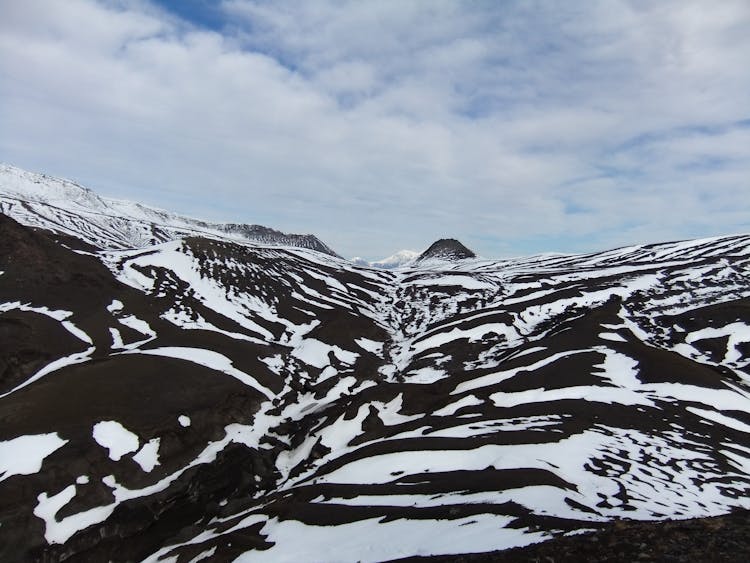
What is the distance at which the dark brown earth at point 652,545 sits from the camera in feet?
51.2

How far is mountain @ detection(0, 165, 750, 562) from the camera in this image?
96.5 feet

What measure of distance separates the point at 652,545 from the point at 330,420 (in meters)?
42.7

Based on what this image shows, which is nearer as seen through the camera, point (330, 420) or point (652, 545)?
point (652, 545)

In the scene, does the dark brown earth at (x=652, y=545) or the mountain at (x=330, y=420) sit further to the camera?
the mountain at (x=330, y=420)

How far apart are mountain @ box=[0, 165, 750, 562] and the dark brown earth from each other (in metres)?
0.34

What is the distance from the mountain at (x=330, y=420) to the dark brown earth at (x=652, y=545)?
0.34 metres

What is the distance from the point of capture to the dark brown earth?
15602 millimetres

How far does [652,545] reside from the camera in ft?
54.3

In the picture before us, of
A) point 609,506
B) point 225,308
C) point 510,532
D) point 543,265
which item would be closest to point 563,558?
point 510,532

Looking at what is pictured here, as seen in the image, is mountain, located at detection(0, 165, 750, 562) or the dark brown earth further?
mountain, located at detection(0, 165, 750, 562)

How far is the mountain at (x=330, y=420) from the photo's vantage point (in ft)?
96.5

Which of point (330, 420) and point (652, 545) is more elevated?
point (652, 545)

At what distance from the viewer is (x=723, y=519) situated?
18406mm

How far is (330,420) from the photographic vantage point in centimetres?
5588
